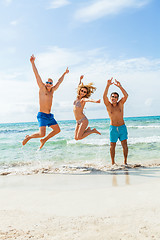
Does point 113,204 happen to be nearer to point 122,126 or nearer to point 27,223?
point 27,223

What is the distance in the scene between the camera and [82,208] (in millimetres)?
3289

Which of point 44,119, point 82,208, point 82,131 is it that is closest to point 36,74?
point 44,119

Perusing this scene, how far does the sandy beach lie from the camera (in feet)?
8.35

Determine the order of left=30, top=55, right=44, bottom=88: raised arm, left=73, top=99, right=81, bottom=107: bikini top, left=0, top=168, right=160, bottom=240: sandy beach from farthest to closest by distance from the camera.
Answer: left=73, top=99, right=81, bottom=107: bikini top < left=30, top=55, right=44, bottom=88: raised arm < left=0, top=168, right=160, bottom=240: sandy beach

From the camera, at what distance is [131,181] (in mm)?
4695

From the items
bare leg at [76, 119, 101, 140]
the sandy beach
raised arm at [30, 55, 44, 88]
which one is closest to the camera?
the sandy beach

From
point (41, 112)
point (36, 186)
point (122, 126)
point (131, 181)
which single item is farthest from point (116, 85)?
point (36, 186)

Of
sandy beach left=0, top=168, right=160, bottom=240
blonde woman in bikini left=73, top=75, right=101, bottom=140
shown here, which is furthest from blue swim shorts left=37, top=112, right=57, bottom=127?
sandy beach left=0, top=168, right=160, bottom=240

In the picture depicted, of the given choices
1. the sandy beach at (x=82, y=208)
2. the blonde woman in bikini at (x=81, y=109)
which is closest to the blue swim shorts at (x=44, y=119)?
the blonde woman in bikini at (x=81, y=109)

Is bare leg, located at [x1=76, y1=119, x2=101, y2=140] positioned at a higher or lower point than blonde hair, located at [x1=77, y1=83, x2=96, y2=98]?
lower

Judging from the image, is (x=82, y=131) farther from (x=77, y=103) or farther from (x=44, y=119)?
(x=44, y=119)

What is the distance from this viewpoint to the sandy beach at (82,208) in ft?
8.35

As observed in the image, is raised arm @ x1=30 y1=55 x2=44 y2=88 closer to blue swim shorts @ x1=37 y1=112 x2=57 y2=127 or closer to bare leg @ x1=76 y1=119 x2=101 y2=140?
blue swim shorts @ x1=37 y1=112 x2=57 y2=127

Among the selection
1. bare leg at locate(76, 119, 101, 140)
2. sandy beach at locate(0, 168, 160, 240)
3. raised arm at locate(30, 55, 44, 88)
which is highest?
raised arm at locate(30, 55, 44, 88)
